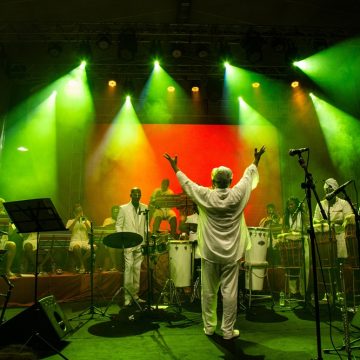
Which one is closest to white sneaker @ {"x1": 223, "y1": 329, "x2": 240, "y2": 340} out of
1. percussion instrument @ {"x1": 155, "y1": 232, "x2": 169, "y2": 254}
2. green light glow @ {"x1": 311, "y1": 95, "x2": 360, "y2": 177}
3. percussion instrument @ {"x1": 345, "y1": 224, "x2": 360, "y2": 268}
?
percussion instrument @ {"x1": 155, "y1": 232, "x2": 169, "y2": 254}

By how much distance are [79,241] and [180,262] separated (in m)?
3.37

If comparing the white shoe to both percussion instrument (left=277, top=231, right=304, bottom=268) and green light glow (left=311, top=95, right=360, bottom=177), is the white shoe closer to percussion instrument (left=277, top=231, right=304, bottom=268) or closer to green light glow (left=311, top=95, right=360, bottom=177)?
percussion instrument (left=277, top=231, right=304, bottom=268)

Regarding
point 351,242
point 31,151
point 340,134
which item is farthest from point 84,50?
→ point 340,134

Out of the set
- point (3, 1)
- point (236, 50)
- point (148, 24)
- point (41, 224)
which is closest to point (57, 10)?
point (3, 1)

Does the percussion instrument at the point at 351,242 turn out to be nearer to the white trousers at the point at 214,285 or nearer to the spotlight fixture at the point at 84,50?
the white trousers at the point at 214,285

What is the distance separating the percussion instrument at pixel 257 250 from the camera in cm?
684

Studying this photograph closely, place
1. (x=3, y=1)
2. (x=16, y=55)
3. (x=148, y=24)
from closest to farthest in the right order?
(x=3, y=1), (x=148, y=24), (x=16, y=55)

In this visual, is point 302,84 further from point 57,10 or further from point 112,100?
point 57,10

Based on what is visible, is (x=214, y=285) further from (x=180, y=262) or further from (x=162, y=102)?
(x=162, y=102)

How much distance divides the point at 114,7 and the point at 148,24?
97cm

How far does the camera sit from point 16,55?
38.7 feet

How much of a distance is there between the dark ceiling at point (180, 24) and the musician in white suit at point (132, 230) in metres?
4.91

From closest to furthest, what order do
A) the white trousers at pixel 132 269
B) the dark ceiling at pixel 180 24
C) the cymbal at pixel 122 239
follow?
1. the cymbal at pixel 122 239
2. the white trousers at pixel 132 269
3. the dark ceiling at pixel 180 24

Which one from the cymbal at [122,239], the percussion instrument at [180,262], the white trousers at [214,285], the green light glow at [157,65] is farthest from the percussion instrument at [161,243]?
the green light glow at [157,65]
